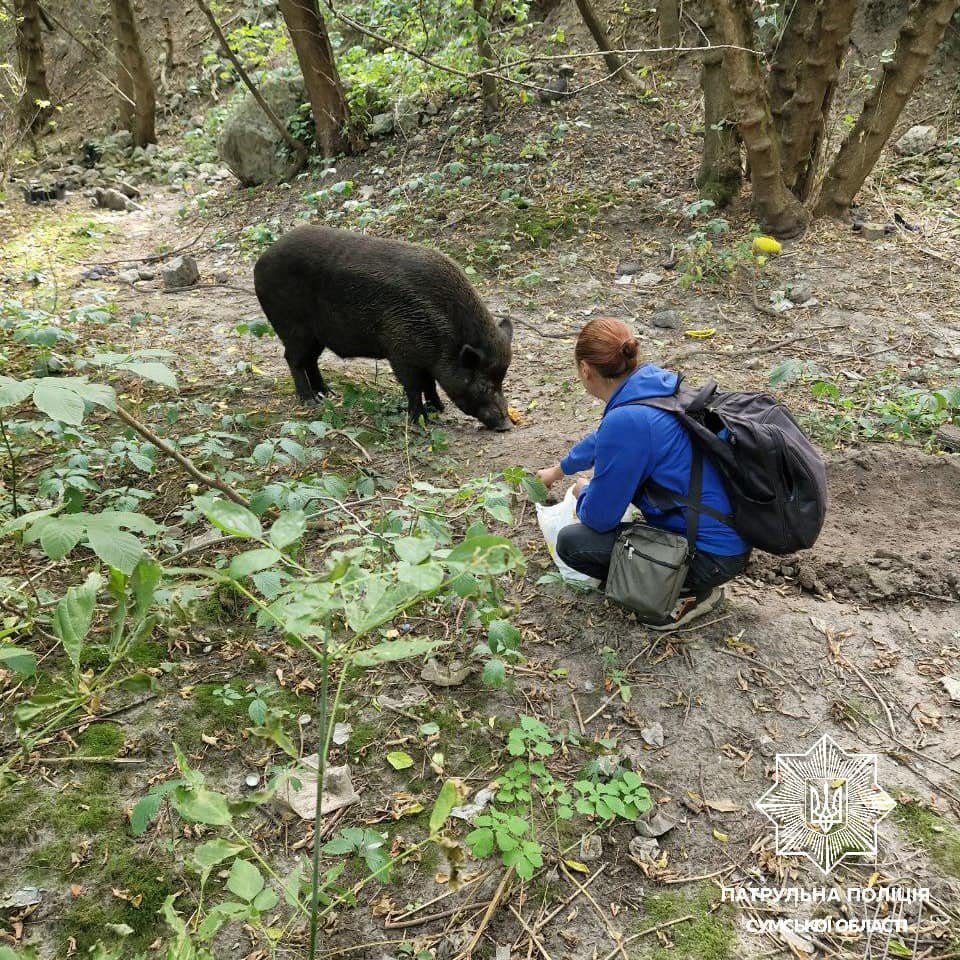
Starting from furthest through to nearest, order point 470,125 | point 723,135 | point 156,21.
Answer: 1. point 156,21
2. point 470,125
3. point 723,135

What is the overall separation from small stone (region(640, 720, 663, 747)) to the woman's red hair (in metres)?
1.70

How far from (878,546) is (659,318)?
3851mm

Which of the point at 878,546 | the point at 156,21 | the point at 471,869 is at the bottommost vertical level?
the point at 878,546

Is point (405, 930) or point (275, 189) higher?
point (275, 189)

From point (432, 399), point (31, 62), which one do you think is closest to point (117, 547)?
point (432, 399)

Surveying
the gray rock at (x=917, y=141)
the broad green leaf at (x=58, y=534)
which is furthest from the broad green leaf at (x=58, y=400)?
the gray rock at (x=917, y=141)

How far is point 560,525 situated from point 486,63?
8.61 m

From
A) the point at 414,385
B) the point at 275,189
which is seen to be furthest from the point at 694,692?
the point at 275,189

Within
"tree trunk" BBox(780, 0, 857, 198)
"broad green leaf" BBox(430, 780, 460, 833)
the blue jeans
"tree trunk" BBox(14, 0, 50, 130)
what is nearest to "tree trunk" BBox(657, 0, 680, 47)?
"tree trunk" BBox(780, 0, 857, 198)

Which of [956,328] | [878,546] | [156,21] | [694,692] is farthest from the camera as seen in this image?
[156,21]

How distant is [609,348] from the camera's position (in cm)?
345

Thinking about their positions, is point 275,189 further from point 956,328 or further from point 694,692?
point 694,692

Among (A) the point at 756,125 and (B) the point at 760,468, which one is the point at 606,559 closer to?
(B) the point at 760,468

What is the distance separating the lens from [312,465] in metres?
5.16
